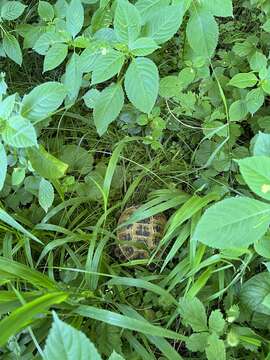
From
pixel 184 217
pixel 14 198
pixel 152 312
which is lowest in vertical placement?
pixel 152 312

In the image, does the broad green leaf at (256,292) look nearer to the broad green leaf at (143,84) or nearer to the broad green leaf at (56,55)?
the broad green leaf at (143,84)

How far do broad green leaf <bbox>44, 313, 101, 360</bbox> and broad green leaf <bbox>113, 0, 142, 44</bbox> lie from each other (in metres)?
0.74

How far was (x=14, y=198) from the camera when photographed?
5.19ft

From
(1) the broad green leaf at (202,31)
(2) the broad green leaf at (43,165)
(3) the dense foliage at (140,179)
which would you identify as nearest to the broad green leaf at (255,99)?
(3) the dense foliage at (140,179)

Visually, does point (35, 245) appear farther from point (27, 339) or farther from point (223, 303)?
point (223, 303)

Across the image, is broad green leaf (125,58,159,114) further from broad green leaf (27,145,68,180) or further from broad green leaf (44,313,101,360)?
broad green leaf (44,313,101,360)

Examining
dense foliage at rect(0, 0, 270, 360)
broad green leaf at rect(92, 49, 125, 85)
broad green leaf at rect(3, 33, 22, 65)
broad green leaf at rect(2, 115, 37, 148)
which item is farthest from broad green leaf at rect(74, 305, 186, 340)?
broad green leaf at rect(3, 33, 22, 65)

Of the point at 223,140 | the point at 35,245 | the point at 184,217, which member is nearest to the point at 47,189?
the point at 35,245

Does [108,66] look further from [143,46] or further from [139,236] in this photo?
[139,236]

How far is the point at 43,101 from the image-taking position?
3.81ft

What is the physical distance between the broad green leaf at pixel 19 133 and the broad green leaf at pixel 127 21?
30 centimetres

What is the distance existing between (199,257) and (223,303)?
168 mm

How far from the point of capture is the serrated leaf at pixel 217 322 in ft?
3.89

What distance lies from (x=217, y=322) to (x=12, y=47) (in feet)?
3.28
